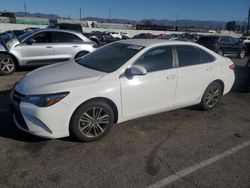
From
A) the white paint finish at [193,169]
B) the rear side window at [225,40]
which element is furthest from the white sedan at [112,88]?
the rear side window at [225,40]

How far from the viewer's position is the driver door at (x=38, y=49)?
8852 mm

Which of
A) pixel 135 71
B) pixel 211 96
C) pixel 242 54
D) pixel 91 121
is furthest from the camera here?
pixel 242 54

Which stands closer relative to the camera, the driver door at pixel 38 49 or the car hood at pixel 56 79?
the car hood at pixel 56 79

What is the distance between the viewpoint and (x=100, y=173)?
133 inches

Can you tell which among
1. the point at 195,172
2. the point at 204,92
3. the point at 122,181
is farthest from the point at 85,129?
the point at 204,92

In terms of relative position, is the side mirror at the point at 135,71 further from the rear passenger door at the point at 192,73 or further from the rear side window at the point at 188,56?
the rear side window at the point at 188,56

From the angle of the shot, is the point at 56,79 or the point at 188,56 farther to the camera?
the point at 188,56

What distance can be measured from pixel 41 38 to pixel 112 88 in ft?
19.7

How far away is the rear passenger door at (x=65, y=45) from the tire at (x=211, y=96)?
551 cm

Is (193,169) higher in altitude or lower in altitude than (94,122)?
lower

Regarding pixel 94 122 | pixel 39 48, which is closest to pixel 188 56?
pixel 94 122

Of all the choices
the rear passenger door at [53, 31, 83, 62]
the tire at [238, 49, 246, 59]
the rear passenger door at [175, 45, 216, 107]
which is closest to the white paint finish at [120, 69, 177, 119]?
the rear passenger door at [175, 45, 216, 107]

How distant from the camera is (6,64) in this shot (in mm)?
8641

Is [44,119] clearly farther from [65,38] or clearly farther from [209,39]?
[209,39]
